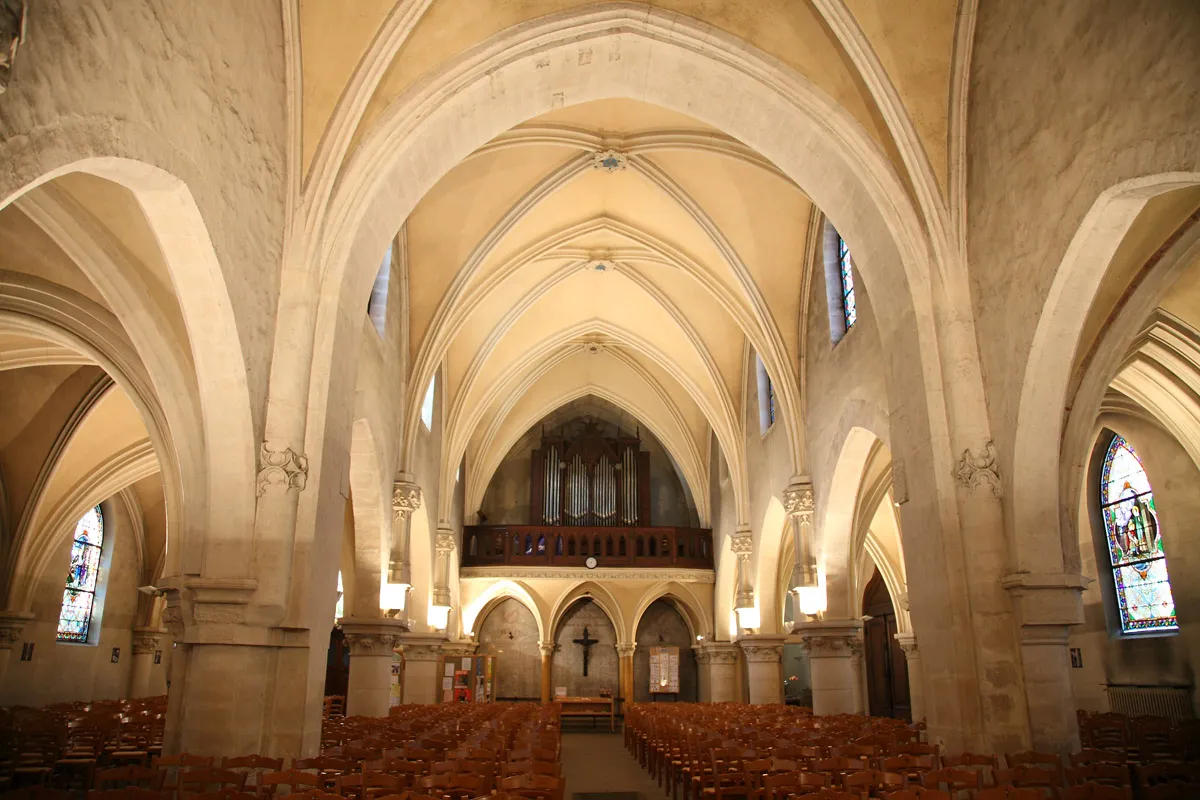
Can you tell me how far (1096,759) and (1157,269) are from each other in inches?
184

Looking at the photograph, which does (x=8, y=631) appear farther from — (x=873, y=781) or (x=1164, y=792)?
(x=1164, y=792)

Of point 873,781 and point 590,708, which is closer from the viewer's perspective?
point 873,781

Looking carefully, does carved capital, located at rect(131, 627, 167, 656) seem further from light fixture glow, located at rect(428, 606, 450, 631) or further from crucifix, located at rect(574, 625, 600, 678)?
crucifix, located at rect(574, 625, 600, 678)

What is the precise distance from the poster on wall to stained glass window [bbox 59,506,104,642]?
1611 centimetres

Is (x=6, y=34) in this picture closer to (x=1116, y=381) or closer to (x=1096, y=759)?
(x=1096, y=759)

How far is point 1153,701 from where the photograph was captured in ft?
47.3

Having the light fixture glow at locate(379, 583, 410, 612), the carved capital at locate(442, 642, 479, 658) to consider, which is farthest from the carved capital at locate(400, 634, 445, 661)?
the light fixture glow at locate(379, 583, 410, 612)

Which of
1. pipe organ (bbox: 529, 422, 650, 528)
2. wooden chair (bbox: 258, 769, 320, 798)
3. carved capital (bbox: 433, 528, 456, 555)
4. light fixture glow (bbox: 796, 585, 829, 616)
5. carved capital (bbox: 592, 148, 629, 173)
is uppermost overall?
carved capital (bbox: 592, 148, 629, 173)

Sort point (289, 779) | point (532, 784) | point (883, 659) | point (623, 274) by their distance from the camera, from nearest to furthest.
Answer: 1. point (532, 784)
2. point (289, 779)
3. point (623, 274)
4. point (883, 659)

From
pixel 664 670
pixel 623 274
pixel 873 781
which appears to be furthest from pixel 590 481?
pixel 873 781

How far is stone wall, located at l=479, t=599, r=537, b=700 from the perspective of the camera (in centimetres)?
2862

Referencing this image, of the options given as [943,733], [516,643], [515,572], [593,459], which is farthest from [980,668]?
[516,643]

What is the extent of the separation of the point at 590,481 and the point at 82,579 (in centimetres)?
1421

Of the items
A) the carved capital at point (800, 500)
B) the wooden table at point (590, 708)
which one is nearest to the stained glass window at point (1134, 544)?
the carved capital at point (800, 500)
